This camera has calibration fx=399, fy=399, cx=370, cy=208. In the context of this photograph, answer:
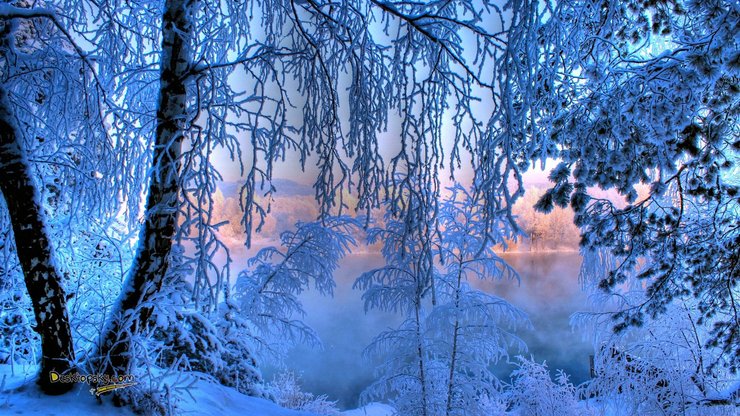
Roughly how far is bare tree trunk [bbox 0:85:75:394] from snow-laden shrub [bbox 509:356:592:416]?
5.72m

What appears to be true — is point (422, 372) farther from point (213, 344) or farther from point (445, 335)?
point (213, 344)

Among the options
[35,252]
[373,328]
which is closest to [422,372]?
[35,252]

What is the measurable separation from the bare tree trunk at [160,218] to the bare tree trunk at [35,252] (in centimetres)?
23

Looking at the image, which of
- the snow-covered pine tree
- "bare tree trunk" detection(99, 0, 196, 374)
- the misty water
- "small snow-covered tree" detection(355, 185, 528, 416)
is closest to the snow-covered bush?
"bare tree trunk" detection(99, 0, 196, 374)

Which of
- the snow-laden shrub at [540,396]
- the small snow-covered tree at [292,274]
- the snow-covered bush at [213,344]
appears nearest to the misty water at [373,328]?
the snow-laden shrub at [540,396]

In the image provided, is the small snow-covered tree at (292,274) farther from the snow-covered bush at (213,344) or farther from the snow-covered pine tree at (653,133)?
the snow-covered pine tree at (653,133)

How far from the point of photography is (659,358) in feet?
16.2

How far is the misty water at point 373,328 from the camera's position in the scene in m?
14.0

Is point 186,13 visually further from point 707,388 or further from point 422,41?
point 707,388

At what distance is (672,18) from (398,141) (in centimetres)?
292

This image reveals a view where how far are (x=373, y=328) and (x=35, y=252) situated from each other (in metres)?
15.3

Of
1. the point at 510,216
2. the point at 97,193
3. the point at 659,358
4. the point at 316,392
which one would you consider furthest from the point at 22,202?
the point at 316,392

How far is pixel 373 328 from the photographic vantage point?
54.5 ft

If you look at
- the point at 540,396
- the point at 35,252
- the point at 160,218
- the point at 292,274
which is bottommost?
the point at 540,396
